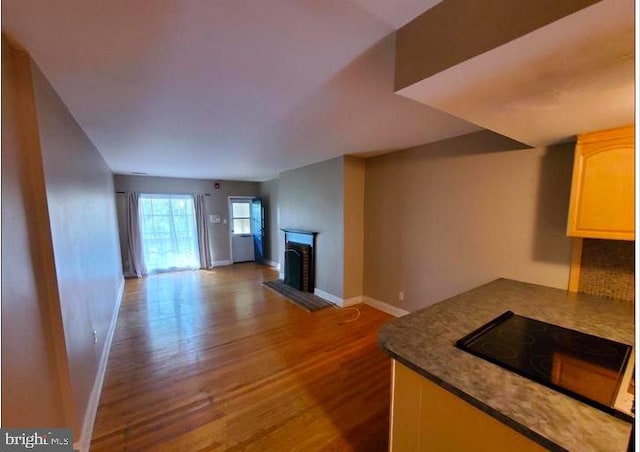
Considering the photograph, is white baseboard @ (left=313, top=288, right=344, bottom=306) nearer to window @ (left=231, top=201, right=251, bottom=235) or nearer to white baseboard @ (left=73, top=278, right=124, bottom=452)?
white baseboard @ (left=73, top=278, right=124, bottom=452)

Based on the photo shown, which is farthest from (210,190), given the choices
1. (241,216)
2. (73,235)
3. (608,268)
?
(608,268)

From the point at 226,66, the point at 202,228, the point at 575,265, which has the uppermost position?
the point at 226,66

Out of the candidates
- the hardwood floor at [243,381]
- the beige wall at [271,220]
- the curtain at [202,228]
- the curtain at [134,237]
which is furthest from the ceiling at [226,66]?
the beige wall at [271,220]

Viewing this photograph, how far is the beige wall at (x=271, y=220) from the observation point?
21.9ft

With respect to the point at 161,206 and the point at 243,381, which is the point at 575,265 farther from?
the point at 161,206

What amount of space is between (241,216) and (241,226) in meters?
0.28

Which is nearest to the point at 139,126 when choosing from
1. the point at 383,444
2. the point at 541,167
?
the point at 383,444

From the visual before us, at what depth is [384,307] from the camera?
147 inches

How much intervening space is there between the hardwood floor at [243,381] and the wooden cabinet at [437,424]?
720 mm

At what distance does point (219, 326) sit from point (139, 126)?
2.43m

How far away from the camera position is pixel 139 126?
95.0 inches

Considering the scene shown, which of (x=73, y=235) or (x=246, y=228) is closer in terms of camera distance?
(x=73, y=235)

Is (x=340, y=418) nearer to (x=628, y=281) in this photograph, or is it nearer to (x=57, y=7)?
(x=628, y=281)

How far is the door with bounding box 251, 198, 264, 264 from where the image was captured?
6.95 meters
